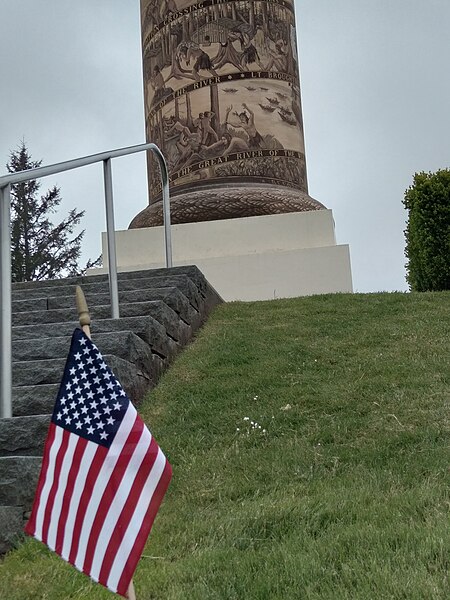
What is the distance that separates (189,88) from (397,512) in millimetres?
9425

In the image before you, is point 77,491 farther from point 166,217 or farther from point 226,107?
point 226,107

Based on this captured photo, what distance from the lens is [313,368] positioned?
5.24 metres

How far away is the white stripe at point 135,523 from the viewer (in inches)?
82.6

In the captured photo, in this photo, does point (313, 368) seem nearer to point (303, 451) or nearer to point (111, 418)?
point (303, 451)

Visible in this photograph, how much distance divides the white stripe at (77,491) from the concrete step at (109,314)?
10.8ft

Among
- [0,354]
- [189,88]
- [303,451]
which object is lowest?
[303,451]

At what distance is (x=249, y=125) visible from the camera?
11.2 meters

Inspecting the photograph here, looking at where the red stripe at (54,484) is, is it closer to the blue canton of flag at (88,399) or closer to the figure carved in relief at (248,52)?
the blue canton of flag at (88,399)

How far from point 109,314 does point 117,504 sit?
139 inches

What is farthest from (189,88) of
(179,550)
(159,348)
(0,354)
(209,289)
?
(179,550)

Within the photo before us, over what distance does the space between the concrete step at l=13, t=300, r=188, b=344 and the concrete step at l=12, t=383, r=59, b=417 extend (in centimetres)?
136

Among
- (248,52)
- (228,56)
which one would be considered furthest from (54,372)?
(248,52)

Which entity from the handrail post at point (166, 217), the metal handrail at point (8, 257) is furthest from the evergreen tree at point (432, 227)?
the metal handrail at point (8, 257)

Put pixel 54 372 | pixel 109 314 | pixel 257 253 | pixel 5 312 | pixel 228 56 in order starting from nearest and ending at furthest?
pixel 5 312
pixel 54 372
pixel 109 314
pixel 257 253
pixel 228 56
